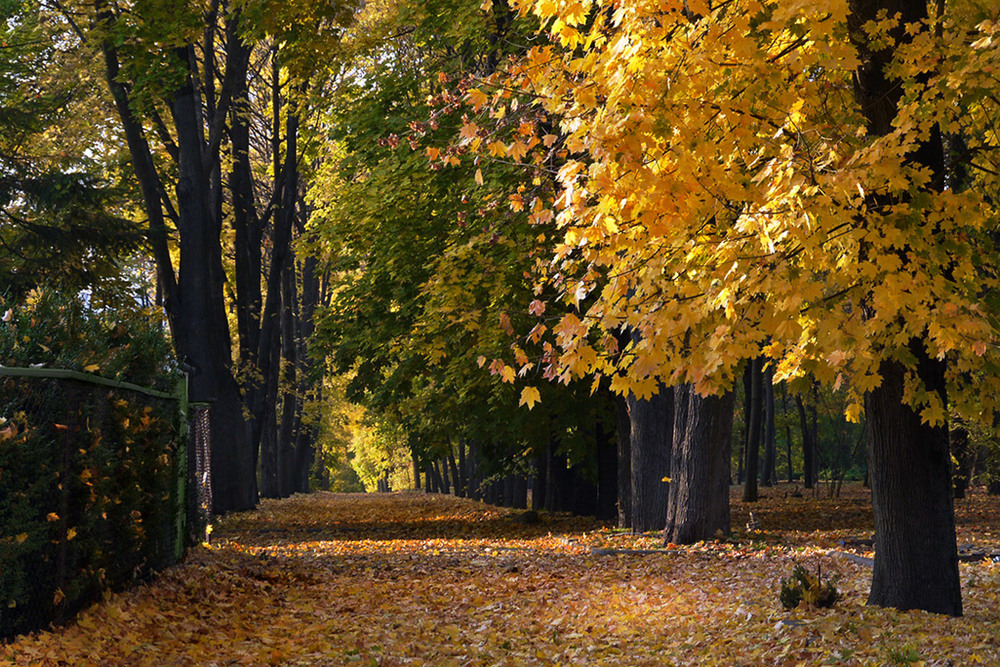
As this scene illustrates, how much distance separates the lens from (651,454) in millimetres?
14586

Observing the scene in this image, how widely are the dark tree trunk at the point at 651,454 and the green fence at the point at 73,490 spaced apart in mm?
7706

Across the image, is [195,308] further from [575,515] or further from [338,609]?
[575,515]

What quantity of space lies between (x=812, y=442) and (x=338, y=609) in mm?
31030

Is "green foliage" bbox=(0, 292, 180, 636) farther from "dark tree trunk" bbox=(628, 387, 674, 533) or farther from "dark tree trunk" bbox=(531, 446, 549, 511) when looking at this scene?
"dark tree trunk" bbox=(531, 446, 549, 511)

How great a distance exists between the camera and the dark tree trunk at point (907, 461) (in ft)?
23.7

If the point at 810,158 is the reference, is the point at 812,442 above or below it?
below

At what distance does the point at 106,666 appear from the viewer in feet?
19.7

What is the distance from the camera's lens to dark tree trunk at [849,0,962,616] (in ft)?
23.7

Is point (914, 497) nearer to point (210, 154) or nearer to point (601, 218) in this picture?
point (601, 218)

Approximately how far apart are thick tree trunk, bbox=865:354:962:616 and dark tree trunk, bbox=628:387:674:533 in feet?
22.4

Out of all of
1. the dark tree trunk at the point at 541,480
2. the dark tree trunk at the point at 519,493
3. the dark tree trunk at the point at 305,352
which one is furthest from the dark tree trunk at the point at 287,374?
the dark tree trunk at the point at 541,480

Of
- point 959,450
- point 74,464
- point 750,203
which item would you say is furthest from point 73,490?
point 959,450

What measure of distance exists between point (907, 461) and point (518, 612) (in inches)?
148

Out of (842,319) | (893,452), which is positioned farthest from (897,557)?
(842,319)
